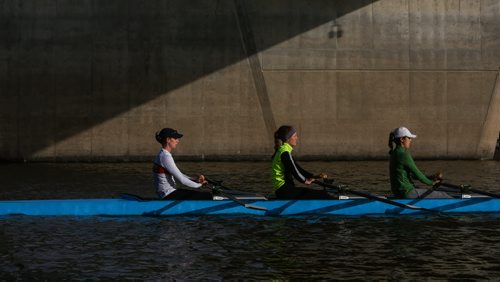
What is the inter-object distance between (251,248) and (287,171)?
261 cm

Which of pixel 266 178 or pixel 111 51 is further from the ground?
pixel 111 51

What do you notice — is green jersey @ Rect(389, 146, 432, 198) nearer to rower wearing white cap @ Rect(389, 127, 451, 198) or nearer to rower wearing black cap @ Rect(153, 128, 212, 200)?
rower wearing white cap @ Rect(389, 127, 451, 198)

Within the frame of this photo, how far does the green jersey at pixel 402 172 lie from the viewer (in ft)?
43.9

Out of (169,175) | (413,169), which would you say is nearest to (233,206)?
(169,175)

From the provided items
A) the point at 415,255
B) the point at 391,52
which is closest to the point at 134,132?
the point at 391,52

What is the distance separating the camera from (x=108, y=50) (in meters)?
28.0

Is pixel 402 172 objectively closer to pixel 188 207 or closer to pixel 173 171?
pixel 188 207

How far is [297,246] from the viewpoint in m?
11.3

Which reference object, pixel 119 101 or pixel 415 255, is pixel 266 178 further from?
pixel 415 255

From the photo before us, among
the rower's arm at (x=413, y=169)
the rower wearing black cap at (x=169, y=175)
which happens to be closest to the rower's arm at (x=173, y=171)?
the rower wearing black cap at (x=169, y=175)

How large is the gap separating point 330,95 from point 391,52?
2.44 metres

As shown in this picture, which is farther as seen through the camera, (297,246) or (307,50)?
(307,50)

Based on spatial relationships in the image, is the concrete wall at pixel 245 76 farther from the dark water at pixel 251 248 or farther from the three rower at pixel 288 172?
the dark water at pixel 251 248

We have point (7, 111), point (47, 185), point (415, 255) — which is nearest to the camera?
point (415, 255)
